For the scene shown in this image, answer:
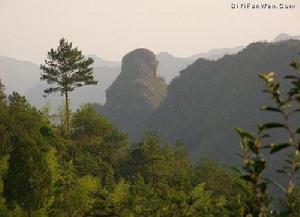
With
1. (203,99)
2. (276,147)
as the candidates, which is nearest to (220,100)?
(203,99)

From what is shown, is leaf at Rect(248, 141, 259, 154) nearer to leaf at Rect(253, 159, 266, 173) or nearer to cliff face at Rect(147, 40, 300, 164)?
leaf at Rect(253, 159, 266, 173)

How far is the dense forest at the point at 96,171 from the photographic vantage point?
377cm

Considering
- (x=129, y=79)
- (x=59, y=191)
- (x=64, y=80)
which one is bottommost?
(x=59, y=191)

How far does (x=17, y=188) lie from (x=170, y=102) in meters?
142

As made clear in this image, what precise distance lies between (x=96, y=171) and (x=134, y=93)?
134 m

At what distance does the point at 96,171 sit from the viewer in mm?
49750

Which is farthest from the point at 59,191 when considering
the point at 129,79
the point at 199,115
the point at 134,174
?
the point at 129,79

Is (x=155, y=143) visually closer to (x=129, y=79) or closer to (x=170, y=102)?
(x=170, y=102)

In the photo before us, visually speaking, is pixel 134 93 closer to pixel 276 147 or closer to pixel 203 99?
pixel 203 99

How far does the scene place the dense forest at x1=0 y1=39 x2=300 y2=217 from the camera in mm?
3771

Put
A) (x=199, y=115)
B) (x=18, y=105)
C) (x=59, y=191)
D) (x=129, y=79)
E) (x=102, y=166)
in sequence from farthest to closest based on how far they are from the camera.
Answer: (x=129, y=79)
(x=199, y=115)
(x=102, y=166)
(x=18, y=105)
(x=59, y=191)

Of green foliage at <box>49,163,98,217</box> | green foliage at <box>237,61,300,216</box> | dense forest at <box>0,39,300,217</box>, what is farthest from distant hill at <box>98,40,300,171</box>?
green foliage at <box>237,61,300,216</box>

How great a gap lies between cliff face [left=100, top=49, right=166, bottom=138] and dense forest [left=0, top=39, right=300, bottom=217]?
112737 millimetres

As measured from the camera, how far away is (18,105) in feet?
155
